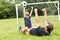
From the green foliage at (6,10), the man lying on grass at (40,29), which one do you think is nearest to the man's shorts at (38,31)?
the man lying on grass at (40,29)

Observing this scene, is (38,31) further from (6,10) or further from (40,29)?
(6,10)

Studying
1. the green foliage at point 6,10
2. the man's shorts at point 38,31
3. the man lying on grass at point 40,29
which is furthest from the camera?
the green foliage at point 6,10

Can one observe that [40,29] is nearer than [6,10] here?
Yes

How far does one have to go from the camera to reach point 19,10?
48.5 feet

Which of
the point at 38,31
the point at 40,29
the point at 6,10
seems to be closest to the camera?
the point at 40,29

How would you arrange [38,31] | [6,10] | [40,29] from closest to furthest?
1. [40,29]
2. [38,31]
3. [6,10]

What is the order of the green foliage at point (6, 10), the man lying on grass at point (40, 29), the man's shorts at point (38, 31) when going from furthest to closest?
the green foliage at point (6, 10), the man's shorts at point (38, 31), the man lying on grass at point (40, 29)

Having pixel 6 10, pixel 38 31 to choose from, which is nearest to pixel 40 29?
pixel 38 31

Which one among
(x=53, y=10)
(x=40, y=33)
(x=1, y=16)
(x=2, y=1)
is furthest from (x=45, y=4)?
(x=2, y=1)

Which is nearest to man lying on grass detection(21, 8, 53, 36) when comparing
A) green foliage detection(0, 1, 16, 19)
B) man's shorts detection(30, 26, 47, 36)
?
man's shorts detection(30, 26, 47, 36)

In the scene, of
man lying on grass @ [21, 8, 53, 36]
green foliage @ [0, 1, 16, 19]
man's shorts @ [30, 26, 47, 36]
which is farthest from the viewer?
green foliage @ [0, 1, 16, 19]

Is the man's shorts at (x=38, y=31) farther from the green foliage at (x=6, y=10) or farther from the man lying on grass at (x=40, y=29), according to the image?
the green foliage at (x=6, y=10)

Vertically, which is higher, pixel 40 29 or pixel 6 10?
pixel 40 29

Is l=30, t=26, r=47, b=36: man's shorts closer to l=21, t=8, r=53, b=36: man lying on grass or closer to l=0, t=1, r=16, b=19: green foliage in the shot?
l=21, t=8, r=53, b=36: man lying on grass
